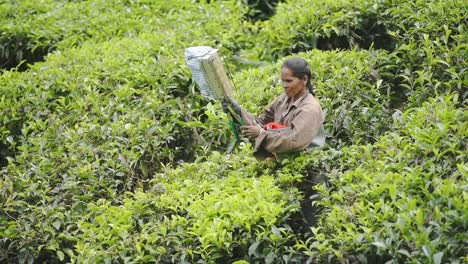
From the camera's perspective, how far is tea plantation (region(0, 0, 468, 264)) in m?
4.80

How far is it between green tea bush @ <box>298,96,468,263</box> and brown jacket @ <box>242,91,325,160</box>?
0.94 feet

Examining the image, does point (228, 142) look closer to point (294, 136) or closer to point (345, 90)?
point (345, 90)

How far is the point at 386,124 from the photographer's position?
6.08 metres

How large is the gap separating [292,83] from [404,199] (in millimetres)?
1090

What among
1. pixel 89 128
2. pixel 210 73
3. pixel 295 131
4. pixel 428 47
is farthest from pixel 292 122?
pixel 89 128

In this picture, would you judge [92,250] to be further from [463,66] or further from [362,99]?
[463,66]

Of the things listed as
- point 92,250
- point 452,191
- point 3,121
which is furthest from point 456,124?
point 3,121

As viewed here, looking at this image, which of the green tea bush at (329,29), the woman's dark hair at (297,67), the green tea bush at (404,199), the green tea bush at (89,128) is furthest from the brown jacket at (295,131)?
the green tea bush at (329,29)

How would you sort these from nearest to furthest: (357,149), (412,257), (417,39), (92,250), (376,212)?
1. (412,257)
2. (376,212)
3. (92,250)
4. (357,149)
5. (417,39)

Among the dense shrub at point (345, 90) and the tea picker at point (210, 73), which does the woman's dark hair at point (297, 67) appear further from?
the dense shrub at point (345, 90)

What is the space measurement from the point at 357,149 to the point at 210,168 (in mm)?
995

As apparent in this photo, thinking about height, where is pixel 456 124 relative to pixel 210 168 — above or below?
above

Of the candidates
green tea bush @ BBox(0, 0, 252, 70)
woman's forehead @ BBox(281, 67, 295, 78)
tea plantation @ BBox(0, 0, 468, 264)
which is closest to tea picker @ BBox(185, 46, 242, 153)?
woman's forehead @ BBox(281, 67, 295, 78)

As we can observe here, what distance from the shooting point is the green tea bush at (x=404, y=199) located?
432 centimetres
